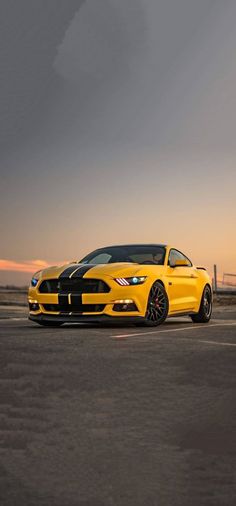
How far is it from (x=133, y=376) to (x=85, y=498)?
124 inches

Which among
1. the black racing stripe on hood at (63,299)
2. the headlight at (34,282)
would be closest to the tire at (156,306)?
the black racing stripe on hood at (63,299)

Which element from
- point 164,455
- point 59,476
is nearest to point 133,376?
point 164,455

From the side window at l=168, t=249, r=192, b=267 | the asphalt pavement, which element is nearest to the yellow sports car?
the side window at l=168, t=249, r=192, b=267

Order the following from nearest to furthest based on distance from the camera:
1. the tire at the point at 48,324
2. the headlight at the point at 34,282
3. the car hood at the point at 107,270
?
the car hood at the point at 107,270 < the headlight at the point at 34,282 < the tire at the point at 48,324

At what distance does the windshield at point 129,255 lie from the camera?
12750 mm

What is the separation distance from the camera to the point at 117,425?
183 inches

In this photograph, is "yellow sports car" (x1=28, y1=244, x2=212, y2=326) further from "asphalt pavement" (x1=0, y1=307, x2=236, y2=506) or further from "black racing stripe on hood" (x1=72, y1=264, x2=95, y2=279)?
"asphalt pavement" (x1=0, y1=307, x2=236, y2=506)

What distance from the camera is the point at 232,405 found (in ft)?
17.6

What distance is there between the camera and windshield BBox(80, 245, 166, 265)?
41.8 feet

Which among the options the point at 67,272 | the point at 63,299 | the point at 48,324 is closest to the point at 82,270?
the point at 67,272

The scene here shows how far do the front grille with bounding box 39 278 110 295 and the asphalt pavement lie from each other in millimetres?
2907

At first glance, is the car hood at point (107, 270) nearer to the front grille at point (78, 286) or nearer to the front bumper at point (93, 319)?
the front grille at point (78, 286)

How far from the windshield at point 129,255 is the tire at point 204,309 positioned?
1347 mm

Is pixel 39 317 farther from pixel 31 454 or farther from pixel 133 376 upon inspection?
pixel 31 454
